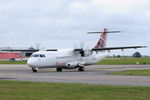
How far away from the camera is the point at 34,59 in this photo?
4953cm

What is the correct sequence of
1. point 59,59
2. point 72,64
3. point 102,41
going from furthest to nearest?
point 102,41
point 72,64
point 59,59

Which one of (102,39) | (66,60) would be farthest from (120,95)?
(102,39)

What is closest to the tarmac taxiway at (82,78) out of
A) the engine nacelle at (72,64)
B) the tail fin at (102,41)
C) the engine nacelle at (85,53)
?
the engine nacelle at (72,64)

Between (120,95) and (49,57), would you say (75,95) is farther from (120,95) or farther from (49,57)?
(49,57)

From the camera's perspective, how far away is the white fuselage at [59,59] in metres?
49.8

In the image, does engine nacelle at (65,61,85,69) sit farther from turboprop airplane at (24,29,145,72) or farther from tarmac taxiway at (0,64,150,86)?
tarmac taxiway at (0,64,150,86)

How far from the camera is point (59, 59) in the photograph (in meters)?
52.7

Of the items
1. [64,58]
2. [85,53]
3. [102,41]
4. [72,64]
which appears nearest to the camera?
[64,58]

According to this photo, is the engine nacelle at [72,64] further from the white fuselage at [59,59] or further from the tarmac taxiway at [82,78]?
the tarmac taxiway at [82,78]

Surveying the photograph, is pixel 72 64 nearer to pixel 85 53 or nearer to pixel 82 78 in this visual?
pixel 85 53

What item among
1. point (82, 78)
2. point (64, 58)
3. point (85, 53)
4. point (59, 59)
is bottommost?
point (82, 78)

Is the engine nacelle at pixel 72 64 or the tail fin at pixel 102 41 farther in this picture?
the tail fin at pixel 102 41

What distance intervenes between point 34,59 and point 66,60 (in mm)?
5752

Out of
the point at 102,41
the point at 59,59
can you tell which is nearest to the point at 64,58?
the point at 59,59
